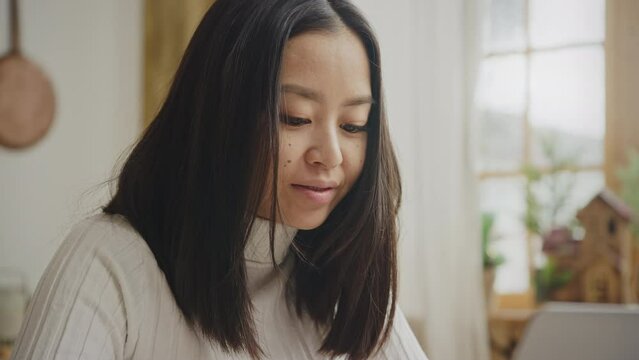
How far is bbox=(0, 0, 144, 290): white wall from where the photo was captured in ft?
10.8

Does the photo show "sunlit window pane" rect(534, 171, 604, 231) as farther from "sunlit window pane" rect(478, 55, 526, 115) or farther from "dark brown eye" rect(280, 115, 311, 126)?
"dark brown eye" rect(280, 115, 311, 126)

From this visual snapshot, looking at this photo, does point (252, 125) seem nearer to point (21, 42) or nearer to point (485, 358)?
point (485, 358)

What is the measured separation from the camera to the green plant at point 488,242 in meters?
2.80

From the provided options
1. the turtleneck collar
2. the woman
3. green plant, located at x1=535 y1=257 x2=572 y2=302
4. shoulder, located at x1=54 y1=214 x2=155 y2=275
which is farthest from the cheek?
green plant, located at x1=535 y1=257 x2=572 y2=302

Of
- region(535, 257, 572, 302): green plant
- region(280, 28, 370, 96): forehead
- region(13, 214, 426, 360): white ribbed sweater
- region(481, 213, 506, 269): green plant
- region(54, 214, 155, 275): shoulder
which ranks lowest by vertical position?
region(535, 257, 572, 302): green plant

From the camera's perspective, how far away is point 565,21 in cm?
291

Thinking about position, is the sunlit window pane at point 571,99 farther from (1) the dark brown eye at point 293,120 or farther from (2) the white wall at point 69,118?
(1) the dark brown eye at point 293,120

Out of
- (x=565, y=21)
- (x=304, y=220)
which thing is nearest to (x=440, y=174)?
(x=565, y=21)

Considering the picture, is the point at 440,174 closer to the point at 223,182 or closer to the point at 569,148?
the point at 569,148

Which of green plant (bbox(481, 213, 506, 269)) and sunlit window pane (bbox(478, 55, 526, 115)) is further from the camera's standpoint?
sunlit window pane (bbox(478, 55, 526, 115))

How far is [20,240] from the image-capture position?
10.8ft

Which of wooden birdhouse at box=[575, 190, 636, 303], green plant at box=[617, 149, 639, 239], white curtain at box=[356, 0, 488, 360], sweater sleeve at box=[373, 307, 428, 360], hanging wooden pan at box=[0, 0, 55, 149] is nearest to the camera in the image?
sweater sleeve at box=[373, 307, 428, 360]

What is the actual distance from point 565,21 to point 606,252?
0.89 metres

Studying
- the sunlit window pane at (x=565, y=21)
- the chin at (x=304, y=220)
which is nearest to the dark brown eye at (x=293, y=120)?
the chin at (x=304, y=220)
